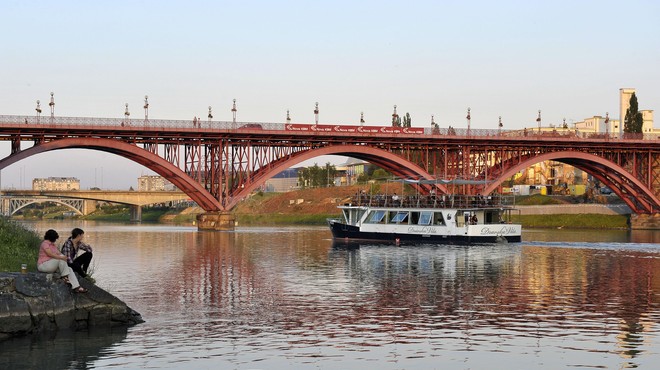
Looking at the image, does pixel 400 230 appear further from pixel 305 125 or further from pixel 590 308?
pixel 590 308

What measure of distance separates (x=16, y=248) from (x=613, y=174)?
10810cm

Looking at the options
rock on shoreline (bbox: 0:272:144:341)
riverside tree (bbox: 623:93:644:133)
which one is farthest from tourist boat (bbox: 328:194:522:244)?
riverside tree (bbox: 623:93:644:133)

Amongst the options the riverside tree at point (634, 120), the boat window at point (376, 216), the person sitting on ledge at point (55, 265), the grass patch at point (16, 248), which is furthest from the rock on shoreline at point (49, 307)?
the riverside tree at point (634, 120)

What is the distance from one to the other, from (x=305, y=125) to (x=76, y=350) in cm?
8752

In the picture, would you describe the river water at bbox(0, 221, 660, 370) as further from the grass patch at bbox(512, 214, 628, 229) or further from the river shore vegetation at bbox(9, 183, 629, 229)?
the river shore vegetation at bbox(9, 183, 629, 229)

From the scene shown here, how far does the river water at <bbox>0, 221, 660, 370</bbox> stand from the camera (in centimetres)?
2544

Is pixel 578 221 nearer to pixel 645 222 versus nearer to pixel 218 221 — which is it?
pixel 645 222

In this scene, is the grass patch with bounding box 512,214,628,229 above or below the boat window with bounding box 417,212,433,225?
below

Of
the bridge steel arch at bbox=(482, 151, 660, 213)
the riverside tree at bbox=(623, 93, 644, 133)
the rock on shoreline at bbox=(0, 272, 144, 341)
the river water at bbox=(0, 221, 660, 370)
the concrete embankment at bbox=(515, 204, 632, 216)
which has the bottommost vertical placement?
the river water at bbox=(0, 221, 660, 370)

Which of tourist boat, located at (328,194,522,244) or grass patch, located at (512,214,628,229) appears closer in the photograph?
tourist boat, located at (328,194,522,244)

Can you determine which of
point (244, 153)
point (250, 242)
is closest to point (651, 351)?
point (250, 242)

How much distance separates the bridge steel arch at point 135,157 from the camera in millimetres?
99438

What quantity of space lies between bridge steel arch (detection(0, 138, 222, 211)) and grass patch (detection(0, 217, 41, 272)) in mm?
55271

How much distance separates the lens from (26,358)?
83.2 ft
